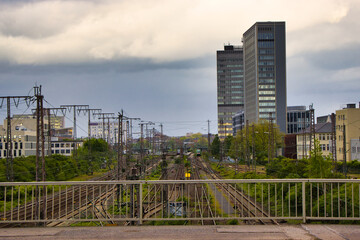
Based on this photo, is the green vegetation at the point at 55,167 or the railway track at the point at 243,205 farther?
the green vegetation at the point at 55,167

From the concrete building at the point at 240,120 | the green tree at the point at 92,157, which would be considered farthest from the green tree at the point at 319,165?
the concrete building at the point at 240,120

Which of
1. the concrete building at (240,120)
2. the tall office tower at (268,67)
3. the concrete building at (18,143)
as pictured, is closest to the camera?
the concrete building at (18,143)

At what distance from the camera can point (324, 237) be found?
25.0 ft

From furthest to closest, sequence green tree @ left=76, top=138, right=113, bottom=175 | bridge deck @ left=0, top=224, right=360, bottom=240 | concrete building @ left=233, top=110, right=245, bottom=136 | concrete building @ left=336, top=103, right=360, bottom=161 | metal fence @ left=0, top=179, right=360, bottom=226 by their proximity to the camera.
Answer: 1. concrete building @ left=233, top=110, right=245, bottom=136
2. green tree @ left=76, top=138, right=113, bottom=175
3. concrete building @ left=336, top=103, right=360, bottom=161
4. metal fence @ left=0, top=179, right=360, bottom=226
5. bridge deck @ left=0, top=224, right=360, bottom=240

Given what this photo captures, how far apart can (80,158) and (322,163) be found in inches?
2102

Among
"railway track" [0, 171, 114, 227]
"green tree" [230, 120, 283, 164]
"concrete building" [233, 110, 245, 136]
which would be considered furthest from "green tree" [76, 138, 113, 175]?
"concrete building" [233, 110, 245, 136]

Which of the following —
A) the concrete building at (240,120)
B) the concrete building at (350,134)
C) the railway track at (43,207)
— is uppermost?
the concrete building at (240,120)

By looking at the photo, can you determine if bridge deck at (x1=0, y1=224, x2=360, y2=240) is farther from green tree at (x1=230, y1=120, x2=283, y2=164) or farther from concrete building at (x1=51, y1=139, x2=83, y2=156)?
concrete building at (x1=51, y1=139, x2=83, y2=156)

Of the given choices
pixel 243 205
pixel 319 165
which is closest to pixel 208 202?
pixel 243 205

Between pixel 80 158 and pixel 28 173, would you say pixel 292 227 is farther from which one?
pixel 80 158

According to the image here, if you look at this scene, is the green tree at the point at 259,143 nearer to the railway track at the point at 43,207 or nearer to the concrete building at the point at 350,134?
the concrete building at the point at 350,134

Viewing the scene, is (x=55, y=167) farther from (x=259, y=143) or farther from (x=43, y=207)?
(x=259, y=143)

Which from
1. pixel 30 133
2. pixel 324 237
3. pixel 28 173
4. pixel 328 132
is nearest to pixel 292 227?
pixel 324 237

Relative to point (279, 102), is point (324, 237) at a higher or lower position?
lower
